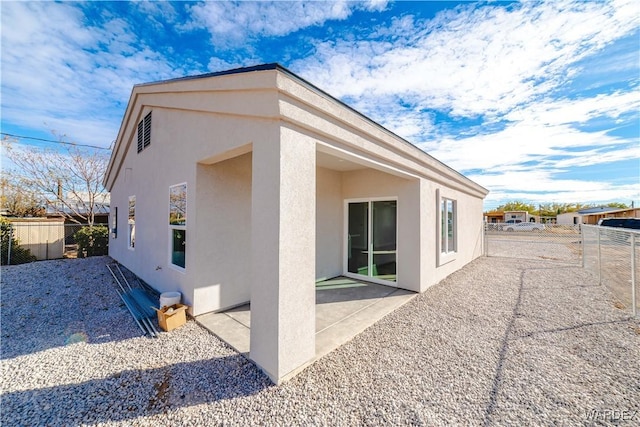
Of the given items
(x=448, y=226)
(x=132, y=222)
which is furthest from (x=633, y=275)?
(x=132, y=222)

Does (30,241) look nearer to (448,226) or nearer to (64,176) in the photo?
(64,176)

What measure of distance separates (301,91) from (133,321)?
5.29 metres

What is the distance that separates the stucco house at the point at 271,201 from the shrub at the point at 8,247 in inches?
158

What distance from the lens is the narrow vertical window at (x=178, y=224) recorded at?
5262mm

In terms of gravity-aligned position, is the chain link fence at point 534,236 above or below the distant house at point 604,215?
below

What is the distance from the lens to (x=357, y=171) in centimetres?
754

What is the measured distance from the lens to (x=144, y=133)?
7.41 metres

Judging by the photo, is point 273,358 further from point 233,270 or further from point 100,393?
point 233,270

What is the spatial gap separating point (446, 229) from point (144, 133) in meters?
10.1

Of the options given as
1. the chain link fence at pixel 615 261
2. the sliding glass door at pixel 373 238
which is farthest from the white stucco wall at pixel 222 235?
the chain link fence at pixel 615 261

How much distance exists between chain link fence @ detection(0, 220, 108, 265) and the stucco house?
406 cm

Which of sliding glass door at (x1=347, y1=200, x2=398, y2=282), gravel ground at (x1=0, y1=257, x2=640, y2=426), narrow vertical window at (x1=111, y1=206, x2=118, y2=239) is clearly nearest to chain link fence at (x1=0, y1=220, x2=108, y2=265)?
narrow vertical window at (x1=111, y1=206, x2=118, y2=239)

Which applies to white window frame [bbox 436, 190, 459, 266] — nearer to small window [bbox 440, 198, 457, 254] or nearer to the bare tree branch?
small window [bbox 440, 198, 457, 254]

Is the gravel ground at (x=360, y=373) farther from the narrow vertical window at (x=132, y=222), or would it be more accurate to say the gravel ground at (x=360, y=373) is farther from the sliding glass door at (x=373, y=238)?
the narrow vertical window at (x=132, y=222)
